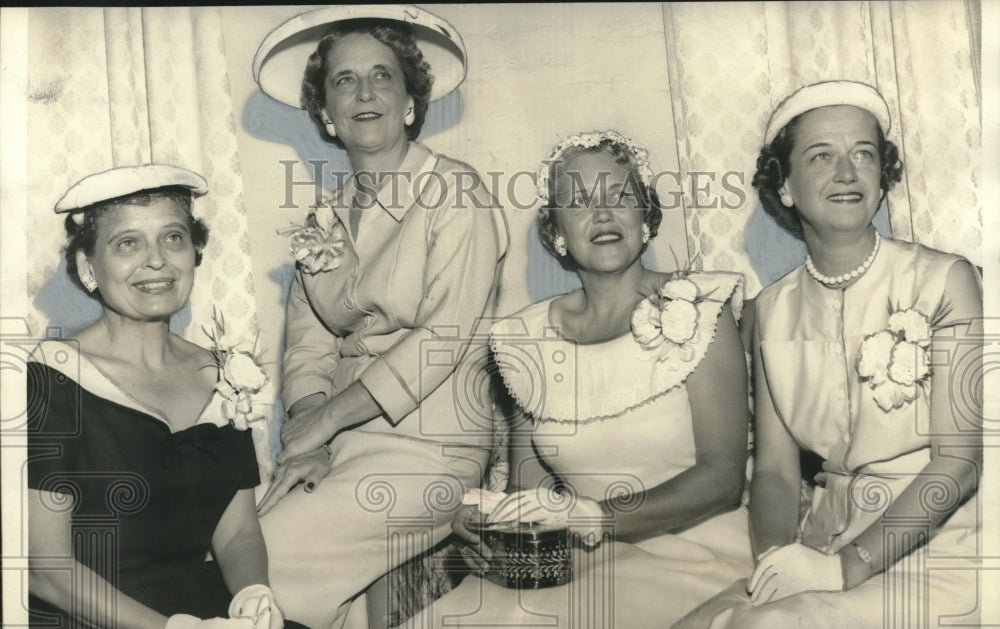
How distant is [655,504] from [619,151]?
4.19 ft

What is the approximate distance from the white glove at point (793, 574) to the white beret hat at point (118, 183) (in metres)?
2.47

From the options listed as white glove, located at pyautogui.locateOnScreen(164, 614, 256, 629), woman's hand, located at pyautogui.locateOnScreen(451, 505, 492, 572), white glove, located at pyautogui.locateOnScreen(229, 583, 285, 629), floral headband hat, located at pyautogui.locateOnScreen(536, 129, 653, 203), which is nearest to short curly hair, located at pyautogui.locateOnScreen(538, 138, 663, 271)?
floral headband hat, located at pyautogui.locateOnScreen(536, 129, 653, 203)

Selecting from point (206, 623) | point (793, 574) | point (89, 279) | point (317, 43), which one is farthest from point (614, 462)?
point (89, 279)

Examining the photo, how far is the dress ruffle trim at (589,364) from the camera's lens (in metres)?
5.30

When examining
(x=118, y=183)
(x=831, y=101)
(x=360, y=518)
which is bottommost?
(x=360, y=518)

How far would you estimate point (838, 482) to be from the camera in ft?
17.4

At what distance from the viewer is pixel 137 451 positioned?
5.30 meters

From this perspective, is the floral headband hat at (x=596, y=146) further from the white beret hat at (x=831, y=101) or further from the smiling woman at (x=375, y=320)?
the white beret hat at (x=831, y=101)

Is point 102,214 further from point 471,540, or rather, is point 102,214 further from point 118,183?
point 471,540

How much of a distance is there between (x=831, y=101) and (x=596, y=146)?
873 millimetres

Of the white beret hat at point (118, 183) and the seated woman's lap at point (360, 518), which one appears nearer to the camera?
the seated woman's lap at point (360, 518)

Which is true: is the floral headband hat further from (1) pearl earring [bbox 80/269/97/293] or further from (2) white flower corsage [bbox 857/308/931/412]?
(1) pearl earring [bbox 80/269/97/293]

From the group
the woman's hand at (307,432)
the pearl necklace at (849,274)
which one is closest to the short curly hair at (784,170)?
the pearl necklace at (849,274)

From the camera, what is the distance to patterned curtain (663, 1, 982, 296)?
5.59 metres
